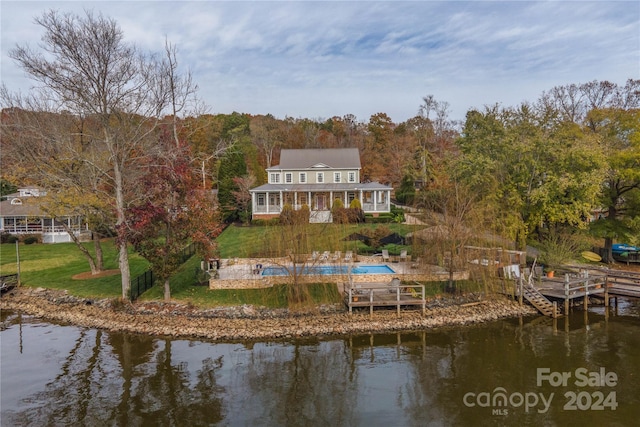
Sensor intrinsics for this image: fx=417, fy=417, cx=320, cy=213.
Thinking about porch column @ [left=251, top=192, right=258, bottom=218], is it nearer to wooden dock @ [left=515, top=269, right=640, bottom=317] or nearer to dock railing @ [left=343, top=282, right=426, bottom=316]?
dock railing @ [left=343, top=282, right=426, bottom=316]

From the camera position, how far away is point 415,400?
11.6 m

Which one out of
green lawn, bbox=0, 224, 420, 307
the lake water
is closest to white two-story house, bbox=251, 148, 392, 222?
green lawn, bbox=0, 224, 420, 307

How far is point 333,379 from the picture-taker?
12891mm

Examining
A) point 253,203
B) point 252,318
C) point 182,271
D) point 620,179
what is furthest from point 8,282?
point 620,179

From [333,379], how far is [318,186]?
95.8 ft

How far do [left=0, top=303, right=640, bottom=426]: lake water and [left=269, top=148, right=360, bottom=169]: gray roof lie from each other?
2873 cm

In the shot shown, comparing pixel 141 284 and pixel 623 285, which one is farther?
pixel 141 284

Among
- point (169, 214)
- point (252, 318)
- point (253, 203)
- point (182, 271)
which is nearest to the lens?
point (252, 318)

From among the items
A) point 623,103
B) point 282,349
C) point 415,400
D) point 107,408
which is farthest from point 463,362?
point 623,103

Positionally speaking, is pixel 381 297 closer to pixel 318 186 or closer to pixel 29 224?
pixel 318 186

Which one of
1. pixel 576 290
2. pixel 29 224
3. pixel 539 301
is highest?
pixel 29 224

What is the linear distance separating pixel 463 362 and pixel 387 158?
4475cm

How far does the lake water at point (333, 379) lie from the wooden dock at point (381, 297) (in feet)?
5.42

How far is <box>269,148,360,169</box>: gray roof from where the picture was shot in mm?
43531
